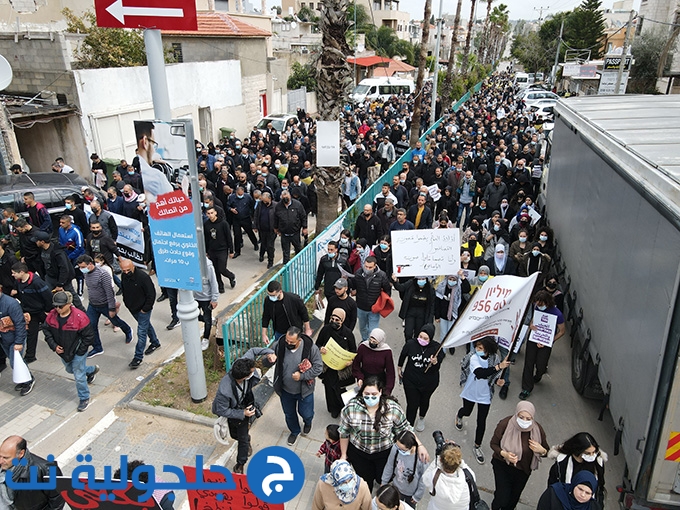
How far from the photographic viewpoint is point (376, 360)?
5766 millimetres

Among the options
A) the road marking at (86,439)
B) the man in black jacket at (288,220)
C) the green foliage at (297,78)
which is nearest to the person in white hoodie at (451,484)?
the road marking at (86,439)

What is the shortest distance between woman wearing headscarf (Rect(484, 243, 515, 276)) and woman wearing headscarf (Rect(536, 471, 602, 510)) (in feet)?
14.7

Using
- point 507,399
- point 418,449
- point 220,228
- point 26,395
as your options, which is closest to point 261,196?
point 220,228

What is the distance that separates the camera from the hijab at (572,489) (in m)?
3.97

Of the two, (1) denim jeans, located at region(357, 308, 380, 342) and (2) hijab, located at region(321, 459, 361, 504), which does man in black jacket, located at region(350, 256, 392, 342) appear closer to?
(1) denim jeans, located at region(357, 308, 380, 342)

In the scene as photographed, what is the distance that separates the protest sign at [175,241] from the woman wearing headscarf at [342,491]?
298 centimetres

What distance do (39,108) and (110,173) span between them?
2.57 meters

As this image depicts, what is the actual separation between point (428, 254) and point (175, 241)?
357cm

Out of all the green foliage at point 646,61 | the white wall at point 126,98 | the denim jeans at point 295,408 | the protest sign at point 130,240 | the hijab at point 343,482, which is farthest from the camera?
the green foliage at point 646,61

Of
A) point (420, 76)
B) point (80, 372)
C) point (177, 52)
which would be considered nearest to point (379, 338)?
point (80, 372)

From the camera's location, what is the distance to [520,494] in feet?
17.4

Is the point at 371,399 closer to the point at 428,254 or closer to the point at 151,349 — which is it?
the point at 428,254

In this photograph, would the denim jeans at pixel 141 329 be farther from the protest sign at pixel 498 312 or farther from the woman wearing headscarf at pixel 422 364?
the protest sign at pixel 498 312

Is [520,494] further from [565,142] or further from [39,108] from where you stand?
[39,108]
